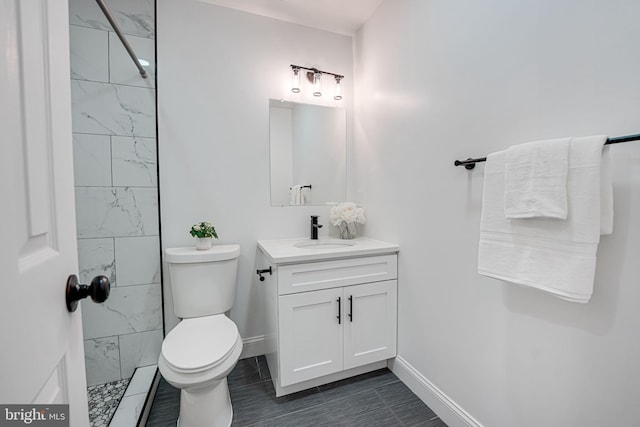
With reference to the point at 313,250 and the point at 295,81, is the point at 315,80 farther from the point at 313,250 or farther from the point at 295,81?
the point at 313,250

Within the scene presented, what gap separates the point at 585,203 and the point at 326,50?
6.63ft

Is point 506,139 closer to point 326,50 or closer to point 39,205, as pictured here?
point 39,205

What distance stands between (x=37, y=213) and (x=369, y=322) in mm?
1650

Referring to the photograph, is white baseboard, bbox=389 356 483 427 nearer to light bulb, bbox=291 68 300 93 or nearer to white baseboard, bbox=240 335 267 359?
white baseboard, bbox=240 335 267 359

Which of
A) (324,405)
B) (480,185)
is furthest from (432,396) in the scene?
(480,185)

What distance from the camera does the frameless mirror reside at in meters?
2.11

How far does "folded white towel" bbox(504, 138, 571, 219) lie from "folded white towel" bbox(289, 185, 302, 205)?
143 centimetres

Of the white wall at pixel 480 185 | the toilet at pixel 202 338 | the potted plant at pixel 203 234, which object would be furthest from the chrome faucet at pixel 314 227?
the potted plant at pixel 203 234

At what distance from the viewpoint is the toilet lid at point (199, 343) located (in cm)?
124

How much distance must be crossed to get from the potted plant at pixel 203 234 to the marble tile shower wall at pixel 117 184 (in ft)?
0.94

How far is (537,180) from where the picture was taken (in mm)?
924

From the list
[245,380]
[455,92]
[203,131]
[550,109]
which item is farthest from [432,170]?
[245,380]

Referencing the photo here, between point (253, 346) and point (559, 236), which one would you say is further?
point (253, 346)

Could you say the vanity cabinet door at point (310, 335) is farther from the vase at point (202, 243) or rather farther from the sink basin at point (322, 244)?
the vase at point (202, 243)
